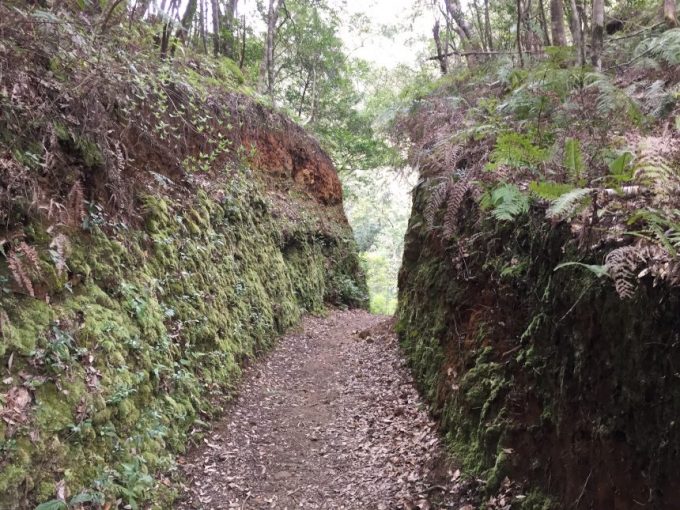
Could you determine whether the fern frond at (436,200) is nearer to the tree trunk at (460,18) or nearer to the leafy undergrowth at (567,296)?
the leafy undergrowth at (567,296)

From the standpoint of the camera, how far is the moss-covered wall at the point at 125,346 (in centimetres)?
332

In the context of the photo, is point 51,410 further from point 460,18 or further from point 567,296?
point 460,18

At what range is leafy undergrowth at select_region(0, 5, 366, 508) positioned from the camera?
3.47m

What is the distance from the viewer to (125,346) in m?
4.57

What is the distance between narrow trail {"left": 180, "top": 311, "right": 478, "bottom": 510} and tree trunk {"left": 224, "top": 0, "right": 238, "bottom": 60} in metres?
10.9

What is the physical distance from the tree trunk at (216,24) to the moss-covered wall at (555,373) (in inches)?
408

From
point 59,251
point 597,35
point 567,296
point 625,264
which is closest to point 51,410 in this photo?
point 59,251

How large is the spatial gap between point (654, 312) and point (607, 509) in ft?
3.92

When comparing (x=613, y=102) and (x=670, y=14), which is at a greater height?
(x=670, y=14)

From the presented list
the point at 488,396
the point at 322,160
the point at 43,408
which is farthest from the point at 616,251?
the point at 322,160

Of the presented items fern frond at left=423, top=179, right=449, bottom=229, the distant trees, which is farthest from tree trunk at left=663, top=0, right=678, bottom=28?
fern frond at left=423, top=179, right=449, bottom=229

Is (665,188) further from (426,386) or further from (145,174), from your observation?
(145,174)

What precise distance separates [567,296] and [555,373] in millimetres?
591

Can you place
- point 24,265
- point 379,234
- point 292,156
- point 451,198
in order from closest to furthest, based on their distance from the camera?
point 24,265 < point 451,198 < point 292,156 < point 379,234
